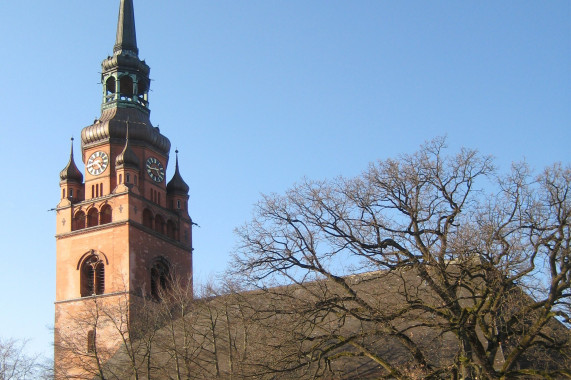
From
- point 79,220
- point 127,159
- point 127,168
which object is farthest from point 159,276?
point 127,159

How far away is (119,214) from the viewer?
43125 mm

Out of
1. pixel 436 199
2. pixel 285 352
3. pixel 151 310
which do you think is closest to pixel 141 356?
pixel 151 310

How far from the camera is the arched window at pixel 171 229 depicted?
1844 inches

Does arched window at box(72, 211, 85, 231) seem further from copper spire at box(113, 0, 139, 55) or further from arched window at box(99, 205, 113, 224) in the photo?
copper spire at box(113, 0, 139, 55)

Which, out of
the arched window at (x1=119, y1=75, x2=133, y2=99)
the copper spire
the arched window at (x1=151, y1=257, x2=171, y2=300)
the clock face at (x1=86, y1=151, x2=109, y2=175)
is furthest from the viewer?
the copper spire

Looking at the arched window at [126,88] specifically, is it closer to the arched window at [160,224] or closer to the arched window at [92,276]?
the arched window at [160,224]

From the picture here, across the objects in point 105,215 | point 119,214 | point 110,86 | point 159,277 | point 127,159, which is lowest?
point 159,277

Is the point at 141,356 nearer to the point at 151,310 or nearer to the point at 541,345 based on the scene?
the point at 151,310

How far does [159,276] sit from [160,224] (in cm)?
346

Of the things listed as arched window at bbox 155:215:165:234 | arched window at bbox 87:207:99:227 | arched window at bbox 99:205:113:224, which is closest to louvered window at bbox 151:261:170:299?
arched window at bbox 155:215:165:234

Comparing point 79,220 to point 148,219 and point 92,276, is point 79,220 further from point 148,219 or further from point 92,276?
point 148,219

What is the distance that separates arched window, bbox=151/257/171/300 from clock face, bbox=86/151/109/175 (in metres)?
6.20

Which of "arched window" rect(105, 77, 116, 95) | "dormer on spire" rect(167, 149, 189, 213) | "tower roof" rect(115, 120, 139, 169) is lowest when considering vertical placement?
"dormer on spire" rect(167, 149, 189, 213)

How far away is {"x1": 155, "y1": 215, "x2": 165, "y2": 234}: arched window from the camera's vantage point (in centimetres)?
4578
